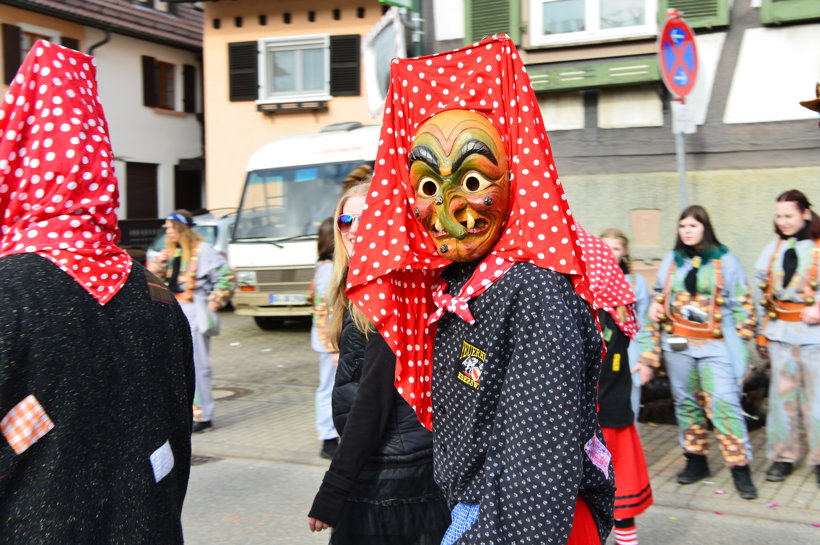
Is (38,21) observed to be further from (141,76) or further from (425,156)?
(425,156)

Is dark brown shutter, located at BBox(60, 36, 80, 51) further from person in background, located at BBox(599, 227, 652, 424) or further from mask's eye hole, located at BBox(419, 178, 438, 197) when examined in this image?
mask's eye hole, located at BBox(419, 178, 438, 197)

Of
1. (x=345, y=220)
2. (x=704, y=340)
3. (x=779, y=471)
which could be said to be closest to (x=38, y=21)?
(x=704, y=340)

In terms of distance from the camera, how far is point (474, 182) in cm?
200

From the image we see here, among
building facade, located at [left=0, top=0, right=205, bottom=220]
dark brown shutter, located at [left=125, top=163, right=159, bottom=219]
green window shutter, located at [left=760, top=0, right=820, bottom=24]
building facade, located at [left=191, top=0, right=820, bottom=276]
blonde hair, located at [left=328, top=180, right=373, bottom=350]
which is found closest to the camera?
blonde hair, located at [left=328, top=180, right=373, bottom=350]

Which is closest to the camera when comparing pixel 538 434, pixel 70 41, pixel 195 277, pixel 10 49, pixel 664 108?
pixel 538 434

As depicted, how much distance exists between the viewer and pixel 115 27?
71.3 ft

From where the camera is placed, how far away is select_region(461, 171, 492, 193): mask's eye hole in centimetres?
198

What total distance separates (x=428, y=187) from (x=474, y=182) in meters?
0.13

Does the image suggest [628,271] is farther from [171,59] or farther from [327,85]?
[171,59]

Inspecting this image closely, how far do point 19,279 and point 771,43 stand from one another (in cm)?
800

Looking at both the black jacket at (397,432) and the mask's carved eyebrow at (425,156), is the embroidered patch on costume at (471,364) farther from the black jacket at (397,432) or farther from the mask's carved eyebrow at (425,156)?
the black jacket at (397,432)

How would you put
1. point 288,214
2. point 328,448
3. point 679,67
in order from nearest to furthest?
point 328,448 < point 679,67 < point 288,214

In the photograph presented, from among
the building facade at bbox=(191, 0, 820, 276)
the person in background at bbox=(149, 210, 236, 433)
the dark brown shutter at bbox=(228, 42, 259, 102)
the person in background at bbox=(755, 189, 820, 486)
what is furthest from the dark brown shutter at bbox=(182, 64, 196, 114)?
the person in background at bbox=(755, 189, 820, 486)

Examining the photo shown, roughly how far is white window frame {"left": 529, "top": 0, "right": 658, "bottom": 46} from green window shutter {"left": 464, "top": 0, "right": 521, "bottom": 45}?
17 centimetres
